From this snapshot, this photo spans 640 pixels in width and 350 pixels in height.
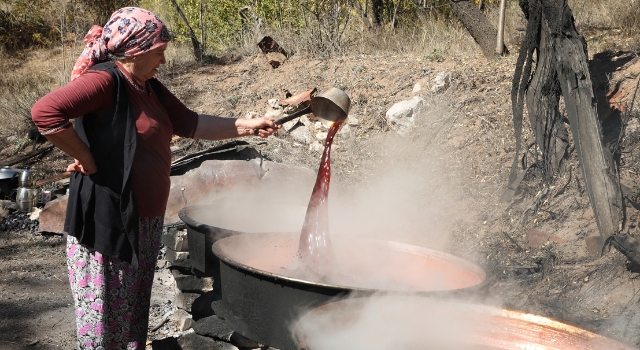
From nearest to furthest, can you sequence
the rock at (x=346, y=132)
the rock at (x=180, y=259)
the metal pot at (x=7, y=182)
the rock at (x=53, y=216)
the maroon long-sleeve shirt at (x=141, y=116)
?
the maroon long-sleeve shirt at (x=141, y=116)
the rock at (x=180, y=259)
the rock at (x=53, y=216)
the metal pot at (x=7, y=182)
the rock at (x=346, y=132)

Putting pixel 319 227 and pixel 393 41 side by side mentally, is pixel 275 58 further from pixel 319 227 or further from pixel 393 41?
pixel 319 227

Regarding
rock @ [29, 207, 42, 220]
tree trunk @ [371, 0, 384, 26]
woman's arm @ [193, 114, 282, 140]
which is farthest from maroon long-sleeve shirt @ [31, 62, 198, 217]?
tree trunk @ [371, 0, 384, 26]

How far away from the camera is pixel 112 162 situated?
243 centimetres

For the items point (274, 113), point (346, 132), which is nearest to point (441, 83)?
point (346, 132)

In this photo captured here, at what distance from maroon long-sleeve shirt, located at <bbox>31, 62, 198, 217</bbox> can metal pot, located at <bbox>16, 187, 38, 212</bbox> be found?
182 inches

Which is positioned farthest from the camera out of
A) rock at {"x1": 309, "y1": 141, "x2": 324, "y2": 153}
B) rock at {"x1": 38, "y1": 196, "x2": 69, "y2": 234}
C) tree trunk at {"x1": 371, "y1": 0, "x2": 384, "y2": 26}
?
tree trunk at {"x1": 371, "y1": 0, "x2": 384, "y2": 26}

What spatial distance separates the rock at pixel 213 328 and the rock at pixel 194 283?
1.41 ft

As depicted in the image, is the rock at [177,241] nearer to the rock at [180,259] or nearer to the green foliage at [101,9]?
the rock at [180,259]

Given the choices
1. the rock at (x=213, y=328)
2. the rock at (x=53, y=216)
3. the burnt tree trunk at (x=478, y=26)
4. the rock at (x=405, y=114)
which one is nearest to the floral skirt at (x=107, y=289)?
the rock at (x=213, y=328)

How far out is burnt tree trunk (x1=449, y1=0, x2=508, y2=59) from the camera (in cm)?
847

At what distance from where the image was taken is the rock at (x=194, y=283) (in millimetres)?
4039

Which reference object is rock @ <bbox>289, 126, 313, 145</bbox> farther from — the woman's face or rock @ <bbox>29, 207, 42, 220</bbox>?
the woman's face

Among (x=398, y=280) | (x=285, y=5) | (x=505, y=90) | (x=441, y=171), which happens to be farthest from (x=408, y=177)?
(x=285, y=5)

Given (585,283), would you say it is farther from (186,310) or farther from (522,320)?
(186,310)
